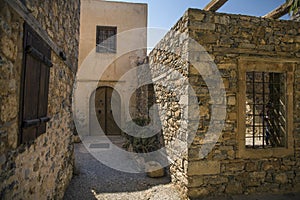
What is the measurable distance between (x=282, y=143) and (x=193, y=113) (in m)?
1.74

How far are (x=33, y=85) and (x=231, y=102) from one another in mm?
2790

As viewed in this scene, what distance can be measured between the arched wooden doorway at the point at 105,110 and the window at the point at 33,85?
20.5 feet

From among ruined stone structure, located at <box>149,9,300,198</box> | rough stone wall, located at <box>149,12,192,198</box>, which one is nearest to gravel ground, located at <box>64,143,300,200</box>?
ruined stone structure, located at <box>149,9,300,198</box>

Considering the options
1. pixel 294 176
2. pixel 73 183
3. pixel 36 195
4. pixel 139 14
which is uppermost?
pixel 139 14

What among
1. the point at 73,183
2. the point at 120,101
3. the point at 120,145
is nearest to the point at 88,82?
the point at 120,101

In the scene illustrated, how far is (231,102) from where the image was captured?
132 inches

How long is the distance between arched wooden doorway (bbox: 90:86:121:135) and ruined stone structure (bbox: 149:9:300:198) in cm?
501

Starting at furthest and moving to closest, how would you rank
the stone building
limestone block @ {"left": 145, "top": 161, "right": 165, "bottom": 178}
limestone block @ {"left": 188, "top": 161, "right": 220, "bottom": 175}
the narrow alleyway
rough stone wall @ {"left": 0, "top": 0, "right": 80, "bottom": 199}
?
the stone building, limestone block @ {"left": 145, "top": 161, "right": 165, "bottom": 178}, the narrow alleyway, limestone block @ {"left": 188, "top": 161, "right": 220, "bottom": 175}, rough stone wall @ {"left": 0, "top": 0, "right": 80, "bottom": 199}

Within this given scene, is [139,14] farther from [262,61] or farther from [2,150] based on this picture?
[2,150]

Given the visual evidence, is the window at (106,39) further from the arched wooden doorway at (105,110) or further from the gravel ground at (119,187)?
the gravel ground at (119,187)

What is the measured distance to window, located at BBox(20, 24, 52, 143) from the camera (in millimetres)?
1509

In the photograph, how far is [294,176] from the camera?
3.55 meters

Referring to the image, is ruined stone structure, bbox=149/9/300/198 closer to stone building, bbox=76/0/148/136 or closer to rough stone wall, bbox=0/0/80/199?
rough stone wall, bbox=0/0/80/199

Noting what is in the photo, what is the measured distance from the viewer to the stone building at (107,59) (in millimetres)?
8047
